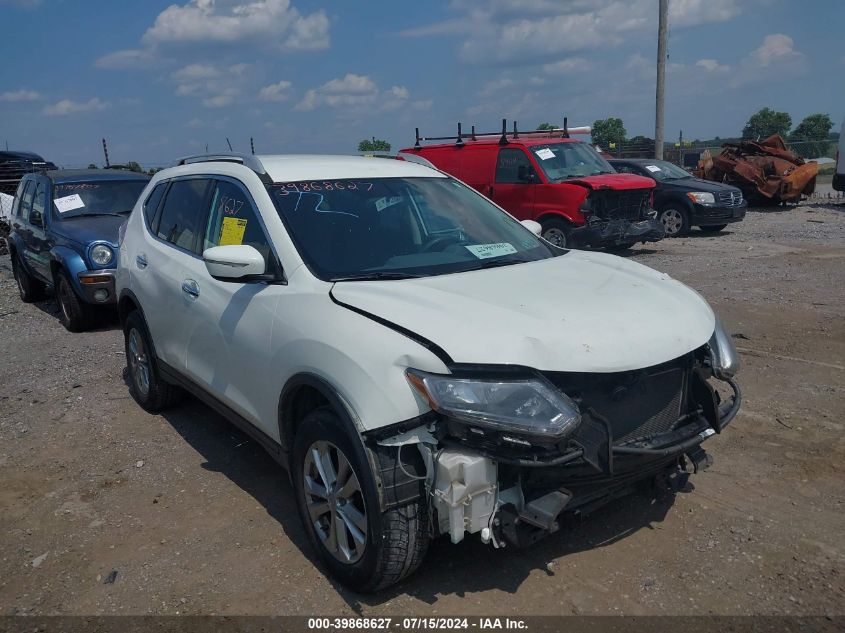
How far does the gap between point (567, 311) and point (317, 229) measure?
4.59 feet

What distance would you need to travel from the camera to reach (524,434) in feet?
8.96

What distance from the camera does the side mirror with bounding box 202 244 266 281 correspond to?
11.6 ft

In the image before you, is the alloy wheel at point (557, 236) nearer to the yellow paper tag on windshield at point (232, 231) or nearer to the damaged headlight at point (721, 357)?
the yellow paper tag on windshield at point (232, 231)

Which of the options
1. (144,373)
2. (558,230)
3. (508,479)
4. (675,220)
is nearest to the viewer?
(508,479)

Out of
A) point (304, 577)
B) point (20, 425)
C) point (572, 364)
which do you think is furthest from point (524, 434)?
point (20, 425)

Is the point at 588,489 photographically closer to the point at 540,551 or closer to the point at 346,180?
the point at 540,551

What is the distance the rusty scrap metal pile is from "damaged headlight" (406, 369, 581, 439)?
18.6 m

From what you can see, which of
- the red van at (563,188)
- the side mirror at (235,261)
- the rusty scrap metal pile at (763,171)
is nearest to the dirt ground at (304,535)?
the side mirror at (235,261)

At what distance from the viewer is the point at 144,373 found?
5.55 metres

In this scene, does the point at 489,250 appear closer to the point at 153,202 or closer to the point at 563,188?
the point at 153,202

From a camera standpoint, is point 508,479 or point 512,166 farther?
point 512,166

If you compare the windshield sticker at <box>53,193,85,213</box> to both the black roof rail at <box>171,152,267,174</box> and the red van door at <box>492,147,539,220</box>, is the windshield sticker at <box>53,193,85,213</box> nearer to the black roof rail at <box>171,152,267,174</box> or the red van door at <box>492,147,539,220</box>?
the black roof rail at <box>171,152,267,174</box>

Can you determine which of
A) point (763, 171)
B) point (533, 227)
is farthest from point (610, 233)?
point (763, 171)

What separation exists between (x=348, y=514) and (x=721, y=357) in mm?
1868
